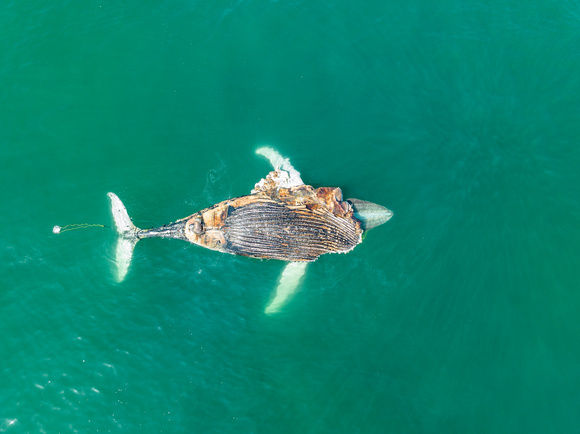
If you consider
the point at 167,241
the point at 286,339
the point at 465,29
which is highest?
the point at 465,29

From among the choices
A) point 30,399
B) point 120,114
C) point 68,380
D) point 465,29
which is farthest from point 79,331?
point 465,29

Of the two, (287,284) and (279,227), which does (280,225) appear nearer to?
(279,227)

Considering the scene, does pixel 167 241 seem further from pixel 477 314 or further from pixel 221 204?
pixel 477 314

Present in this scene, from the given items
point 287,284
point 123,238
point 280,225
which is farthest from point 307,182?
point 123,238

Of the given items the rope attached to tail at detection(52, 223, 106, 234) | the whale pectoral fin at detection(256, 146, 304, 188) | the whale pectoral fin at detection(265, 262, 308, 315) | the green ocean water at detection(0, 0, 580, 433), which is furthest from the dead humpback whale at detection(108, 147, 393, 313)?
the rope attached to tail at detection(52, 223, 106, 234)

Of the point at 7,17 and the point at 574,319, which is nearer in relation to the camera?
the point at 574,319

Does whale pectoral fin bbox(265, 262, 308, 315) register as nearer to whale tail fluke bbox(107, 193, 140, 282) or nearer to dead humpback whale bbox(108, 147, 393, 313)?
dead humpback whale bbox(108, 147, 393, 313)

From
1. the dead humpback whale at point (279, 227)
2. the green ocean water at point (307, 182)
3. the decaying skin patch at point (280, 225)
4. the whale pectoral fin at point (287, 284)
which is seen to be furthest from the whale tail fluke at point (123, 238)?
the whale pectoral fin at point (287, 284)
